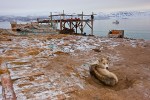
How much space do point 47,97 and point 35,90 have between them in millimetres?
485

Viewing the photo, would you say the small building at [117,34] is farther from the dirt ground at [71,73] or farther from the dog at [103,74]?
the dog at [103,74]

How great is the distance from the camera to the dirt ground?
5012mm

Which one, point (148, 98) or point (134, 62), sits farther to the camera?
point (134, 62)

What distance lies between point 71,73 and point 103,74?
101 centimetres

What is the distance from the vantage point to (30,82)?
547cm

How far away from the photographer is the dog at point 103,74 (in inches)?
230

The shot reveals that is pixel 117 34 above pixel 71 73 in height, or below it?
below

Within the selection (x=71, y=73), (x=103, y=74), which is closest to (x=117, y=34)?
(x=71, y=73)

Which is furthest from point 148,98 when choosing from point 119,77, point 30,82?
point 30,82

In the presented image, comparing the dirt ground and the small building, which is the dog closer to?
the dirt ground

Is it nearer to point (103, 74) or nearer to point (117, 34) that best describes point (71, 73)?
point (103, 74)

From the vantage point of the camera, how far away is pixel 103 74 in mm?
5984

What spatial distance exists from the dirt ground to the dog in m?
0.15

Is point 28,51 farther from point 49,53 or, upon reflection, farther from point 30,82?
point 30,82
